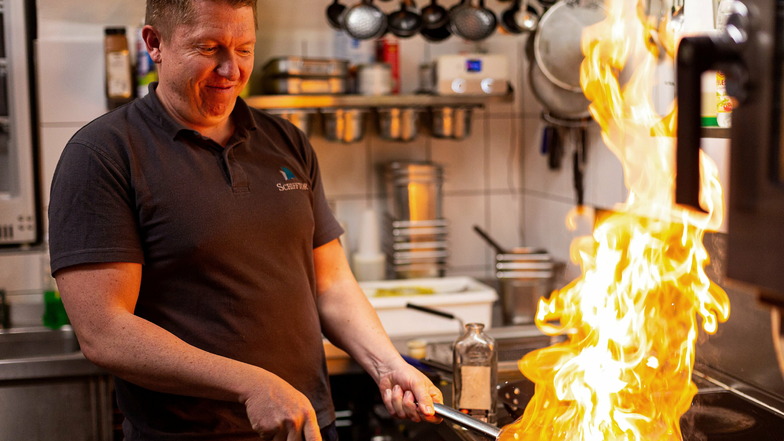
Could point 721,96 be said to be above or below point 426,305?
above

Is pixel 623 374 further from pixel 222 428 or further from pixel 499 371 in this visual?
pixel 222 428

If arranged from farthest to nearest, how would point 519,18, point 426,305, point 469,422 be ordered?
1. point 519,18
2. point 426,305
3. point 469,422

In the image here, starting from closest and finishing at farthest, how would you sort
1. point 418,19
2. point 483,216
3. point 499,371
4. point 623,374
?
point 623,374 → point 499,371 → point 418,19 → point 483,216

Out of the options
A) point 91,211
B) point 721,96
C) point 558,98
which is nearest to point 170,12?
point 91,211

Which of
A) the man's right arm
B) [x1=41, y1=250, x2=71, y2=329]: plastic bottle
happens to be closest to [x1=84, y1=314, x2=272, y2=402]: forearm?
the man's right arm

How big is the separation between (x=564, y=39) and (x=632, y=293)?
36.6 inches

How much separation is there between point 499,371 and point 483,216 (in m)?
1.40

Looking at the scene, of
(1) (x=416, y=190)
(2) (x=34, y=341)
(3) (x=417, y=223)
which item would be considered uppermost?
(1) (x=416, y=190)

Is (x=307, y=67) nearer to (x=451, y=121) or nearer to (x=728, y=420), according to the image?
(x=451, y=121)

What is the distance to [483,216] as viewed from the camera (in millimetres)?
3311

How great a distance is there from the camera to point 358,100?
2.87m

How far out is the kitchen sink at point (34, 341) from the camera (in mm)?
2705

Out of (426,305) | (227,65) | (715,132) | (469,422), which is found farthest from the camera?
(426,305)

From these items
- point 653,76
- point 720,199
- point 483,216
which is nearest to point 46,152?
point 483,216
